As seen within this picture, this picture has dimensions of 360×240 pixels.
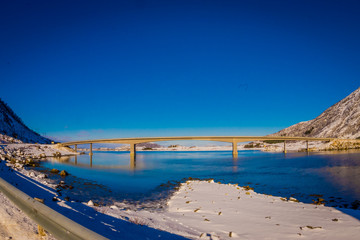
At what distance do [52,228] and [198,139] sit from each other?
86.4 m

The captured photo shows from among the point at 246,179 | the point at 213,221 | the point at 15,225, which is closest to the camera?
the point at 15,225

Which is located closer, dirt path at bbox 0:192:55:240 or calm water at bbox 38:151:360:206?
dirt path at bbox 0:192:55:240

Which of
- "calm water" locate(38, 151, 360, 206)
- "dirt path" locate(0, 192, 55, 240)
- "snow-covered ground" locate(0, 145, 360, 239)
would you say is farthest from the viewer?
"calm water" locate(38, 151, 360, 206)

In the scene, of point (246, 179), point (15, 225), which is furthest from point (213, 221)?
point (246, 179)

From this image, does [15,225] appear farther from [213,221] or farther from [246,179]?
[246,179]

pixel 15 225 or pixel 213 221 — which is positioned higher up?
pixel 15 225

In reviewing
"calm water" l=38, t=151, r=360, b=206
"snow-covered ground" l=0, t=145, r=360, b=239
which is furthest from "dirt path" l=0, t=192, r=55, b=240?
"calm water" l=38, t=151, r=360, b=206

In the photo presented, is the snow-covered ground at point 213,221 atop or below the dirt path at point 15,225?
below

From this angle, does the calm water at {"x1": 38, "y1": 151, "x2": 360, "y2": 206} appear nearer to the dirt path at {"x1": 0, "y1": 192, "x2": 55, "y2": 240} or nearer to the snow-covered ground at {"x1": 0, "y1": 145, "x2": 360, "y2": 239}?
the snow-covered ground at {"x1": 0, "y1": 145, "x2": 360, "y2": 239}

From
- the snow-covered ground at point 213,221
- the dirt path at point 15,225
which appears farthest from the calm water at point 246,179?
the dirt path at point 15,225

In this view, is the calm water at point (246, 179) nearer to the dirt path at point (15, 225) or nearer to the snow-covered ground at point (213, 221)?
the snow-covered ground at point (213, 221)

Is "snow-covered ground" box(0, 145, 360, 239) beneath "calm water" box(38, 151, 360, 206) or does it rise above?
above

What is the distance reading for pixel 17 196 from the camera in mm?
4590

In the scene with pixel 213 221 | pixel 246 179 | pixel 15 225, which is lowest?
pixel 246 179
